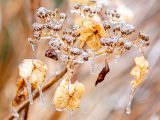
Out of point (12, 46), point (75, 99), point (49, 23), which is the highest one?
point (12, 46)

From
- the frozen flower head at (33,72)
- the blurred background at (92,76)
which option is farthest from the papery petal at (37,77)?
the blurred background at (92,76)

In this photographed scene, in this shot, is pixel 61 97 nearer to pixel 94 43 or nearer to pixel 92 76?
pixel 94 43

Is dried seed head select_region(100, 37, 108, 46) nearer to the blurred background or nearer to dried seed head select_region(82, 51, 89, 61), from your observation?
dried seed head select_region(82, 51, 89, 61)

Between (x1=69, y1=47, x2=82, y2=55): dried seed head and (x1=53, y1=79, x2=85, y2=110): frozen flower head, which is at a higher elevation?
(x1=69, y1=47, x2=82, y2=55): dried seed head

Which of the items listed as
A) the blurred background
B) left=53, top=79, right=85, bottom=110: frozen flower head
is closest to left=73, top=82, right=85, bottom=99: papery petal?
left=53, top=79, right=85, bottom=110: frozen flower head

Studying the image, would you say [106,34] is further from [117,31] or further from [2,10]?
[2,10]

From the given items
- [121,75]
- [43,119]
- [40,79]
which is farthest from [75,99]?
[121,75]

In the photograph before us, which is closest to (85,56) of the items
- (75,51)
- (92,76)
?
(75,51)

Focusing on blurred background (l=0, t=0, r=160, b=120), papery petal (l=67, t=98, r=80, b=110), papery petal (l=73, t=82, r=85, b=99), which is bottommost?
papery petal (l=67, t=98, r=80, b=110)
